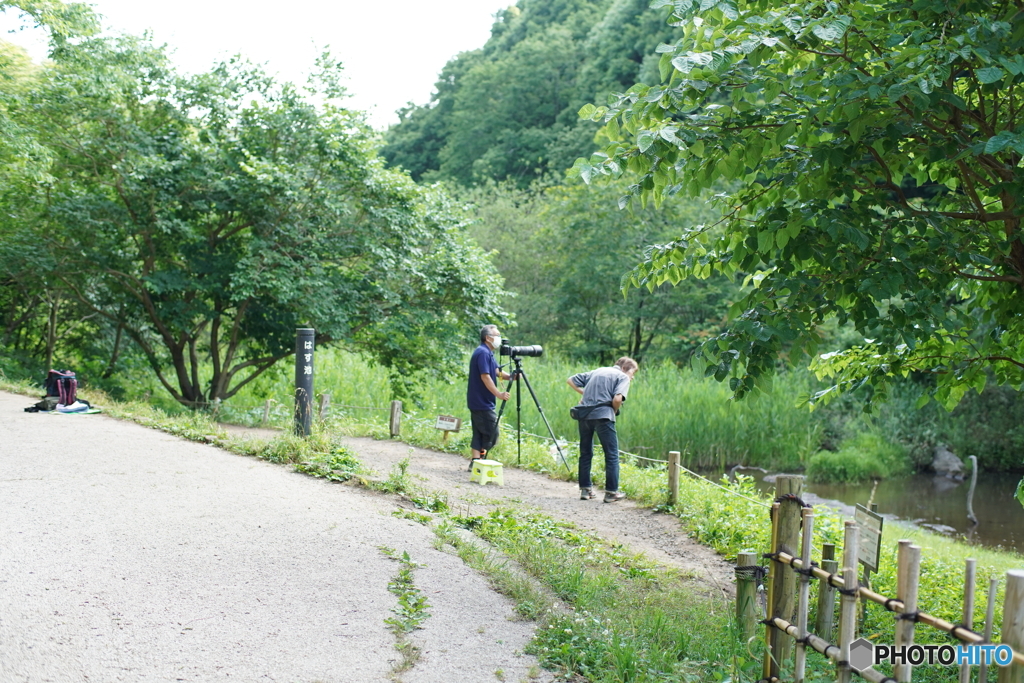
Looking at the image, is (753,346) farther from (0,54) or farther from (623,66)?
(623,66)

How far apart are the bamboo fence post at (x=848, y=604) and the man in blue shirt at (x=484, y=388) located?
572 cm

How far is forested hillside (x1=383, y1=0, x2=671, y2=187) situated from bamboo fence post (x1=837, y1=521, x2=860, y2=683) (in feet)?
109

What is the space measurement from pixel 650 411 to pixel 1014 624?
1371 cm

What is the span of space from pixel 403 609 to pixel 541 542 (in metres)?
1.80

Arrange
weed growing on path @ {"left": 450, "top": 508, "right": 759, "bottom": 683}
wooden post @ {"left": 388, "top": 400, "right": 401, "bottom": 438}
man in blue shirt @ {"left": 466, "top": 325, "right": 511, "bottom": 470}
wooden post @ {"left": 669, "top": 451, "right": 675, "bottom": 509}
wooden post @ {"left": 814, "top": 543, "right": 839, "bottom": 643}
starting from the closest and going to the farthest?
weed growing on path @ {"left": 450, "top": 508, "right": 759, "bottom": 683}
wooden post @ {"left": 814, "top": 543, "right": 839, "bottom": 643}
wooden post @ {"left": 669, "top": 451, "right": 675, "bottom": 509}
man in blue shirt @ {"left": 466, "top": 325, "right": 511, "bottom": 470}
wooden post @ {"left": 388, "top": 400, "right": 401, "bottom": 438}

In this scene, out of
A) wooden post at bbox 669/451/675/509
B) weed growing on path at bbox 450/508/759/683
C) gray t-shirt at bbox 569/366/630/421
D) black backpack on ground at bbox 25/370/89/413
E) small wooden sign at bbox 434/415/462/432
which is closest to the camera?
weed growing on path at bbox 450/508/759/683

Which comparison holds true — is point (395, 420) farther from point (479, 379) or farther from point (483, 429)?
point (479, 379)

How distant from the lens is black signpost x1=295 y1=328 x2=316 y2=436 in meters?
8.72

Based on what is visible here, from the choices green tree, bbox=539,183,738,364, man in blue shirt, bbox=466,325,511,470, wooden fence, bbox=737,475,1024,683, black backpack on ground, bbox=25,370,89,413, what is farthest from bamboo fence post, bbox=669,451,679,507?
green tree, bbox=539,183,738,364

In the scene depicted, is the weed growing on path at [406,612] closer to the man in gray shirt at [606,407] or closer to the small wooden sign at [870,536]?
the small wooden sign at [870,536]

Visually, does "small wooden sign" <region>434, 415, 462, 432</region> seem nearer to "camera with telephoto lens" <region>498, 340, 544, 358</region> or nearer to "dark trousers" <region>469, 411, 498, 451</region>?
"dark trousers" <region>469, 411, 498, 451</region>

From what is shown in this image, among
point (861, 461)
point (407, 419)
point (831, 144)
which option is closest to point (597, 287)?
point (861, 461)

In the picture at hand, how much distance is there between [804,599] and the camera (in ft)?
11.8

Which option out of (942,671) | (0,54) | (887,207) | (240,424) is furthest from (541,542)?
(0,54)
